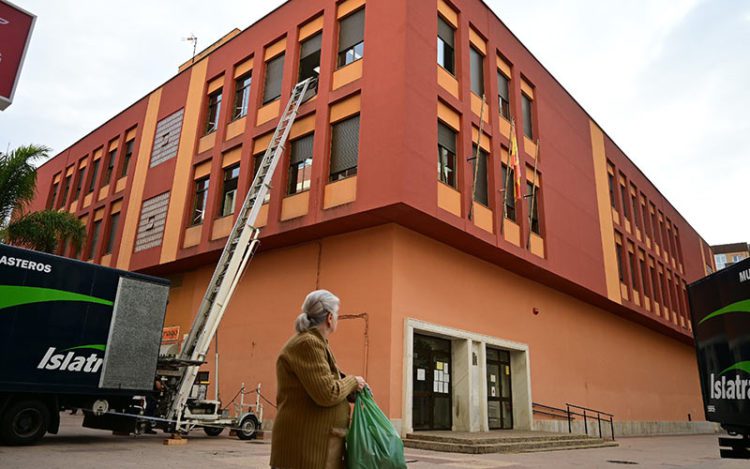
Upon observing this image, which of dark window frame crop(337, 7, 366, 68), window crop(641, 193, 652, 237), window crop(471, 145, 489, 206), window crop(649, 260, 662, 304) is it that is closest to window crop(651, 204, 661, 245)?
window crop(641, 193, 652, 237)

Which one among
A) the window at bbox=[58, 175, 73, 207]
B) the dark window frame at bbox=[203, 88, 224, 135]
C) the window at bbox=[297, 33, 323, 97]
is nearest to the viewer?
the window at bbox=[297, 33, 323, 97]

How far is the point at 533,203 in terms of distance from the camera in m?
18.6

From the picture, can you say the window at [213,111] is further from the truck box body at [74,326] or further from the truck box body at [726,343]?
the truck box body at [726,343]

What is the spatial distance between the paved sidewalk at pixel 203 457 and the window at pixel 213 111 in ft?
38.4

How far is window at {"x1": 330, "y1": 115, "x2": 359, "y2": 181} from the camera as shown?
14.7 m

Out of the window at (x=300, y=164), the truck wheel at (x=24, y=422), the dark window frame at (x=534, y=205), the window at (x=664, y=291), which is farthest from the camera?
the window at (x=664, y=291)

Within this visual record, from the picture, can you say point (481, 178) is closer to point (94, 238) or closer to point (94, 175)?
point (94, 238)

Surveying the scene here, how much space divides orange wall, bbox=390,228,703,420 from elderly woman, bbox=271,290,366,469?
10.0 m

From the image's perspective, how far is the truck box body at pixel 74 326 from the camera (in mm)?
8930

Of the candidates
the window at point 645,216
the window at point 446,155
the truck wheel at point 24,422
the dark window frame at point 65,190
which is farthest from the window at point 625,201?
the dark window frame at point 65,190

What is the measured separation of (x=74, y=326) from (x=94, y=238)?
16.4 meters

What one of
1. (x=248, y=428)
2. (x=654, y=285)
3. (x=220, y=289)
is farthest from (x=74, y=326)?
(x=654, y=285)

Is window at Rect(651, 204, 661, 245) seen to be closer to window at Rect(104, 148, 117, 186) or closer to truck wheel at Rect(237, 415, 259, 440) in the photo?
truck wheel at Rect(237, 415, 259, 440)

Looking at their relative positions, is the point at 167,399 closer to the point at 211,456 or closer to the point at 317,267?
the point at 211,456
